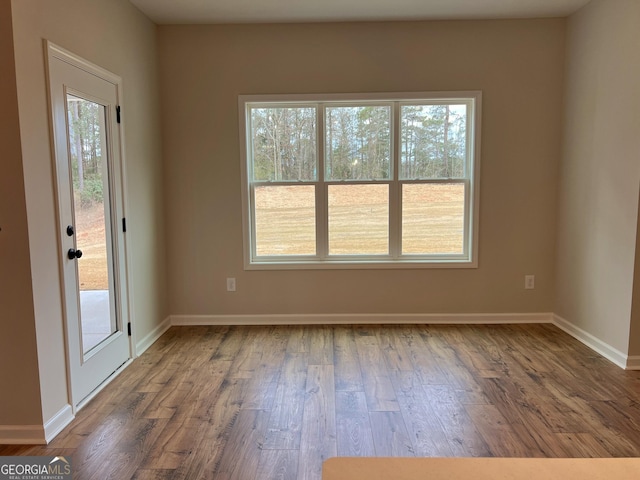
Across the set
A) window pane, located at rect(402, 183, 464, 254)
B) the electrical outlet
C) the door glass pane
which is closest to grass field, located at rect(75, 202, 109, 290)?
the door glass pane

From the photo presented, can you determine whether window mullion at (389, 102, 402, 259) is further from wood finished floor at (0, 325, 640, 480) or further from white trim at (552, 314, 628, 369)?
white trim at (552, 314, 628, 369)

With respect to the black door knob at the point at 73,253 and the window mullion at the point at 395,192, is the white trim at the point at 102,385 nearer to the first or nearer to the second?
the black door knob at the point at 73,253

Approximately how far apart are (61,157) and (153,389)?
160 centimetres

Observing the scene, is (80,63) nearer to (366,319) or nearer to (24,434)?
(24,434)

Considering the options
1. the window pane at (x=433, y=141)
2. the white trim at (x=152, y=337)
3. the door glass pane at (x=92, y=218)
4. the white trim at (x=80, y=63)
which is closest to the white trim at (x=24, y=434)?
the door glass pane at (x=92, y=218)

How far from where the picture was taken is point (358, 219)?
3.97 metres

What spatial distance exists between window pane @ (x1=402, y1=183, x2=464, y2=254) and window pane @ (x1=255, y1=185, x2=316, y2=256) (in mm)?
932

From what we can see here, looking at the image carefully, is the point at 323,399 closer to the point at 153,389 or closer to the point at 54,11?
the point at 153,389

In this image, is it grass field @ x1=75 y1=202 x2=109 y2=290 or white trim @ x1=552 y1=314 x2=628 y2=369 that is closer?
grass field @ x1=75 y1=202 x2=109 y2=290

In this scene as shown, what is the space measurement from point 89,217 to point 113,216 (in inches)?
12.2

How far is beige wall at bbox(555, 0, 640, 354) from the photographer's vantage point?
293cm

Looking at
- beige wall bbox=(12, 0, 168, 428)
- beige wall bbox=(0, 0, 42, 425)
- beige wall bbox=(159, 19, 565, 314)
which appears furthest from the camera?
beige wall bbox=(159, 19, 565, 314)

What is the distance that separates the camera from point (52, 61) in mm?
2248

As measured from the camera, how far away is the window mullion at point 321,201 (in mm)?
3844
